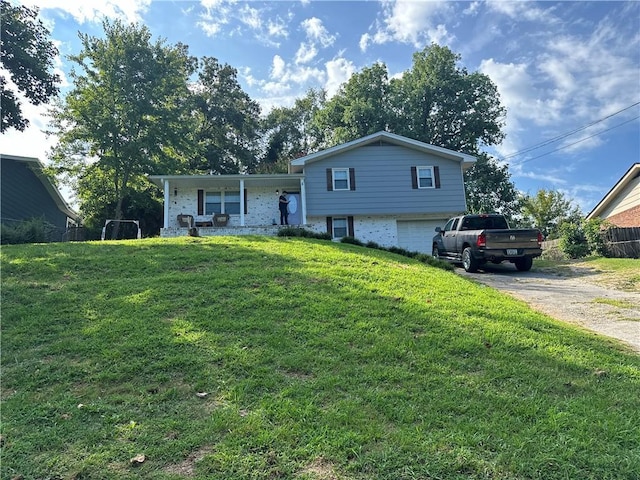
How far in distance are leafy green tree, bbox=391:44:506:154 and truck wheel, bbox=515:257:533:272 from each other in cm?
1831

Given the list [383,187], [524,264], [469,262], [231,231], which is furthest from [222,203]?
[524,264]

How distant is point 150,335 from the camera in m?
4.37

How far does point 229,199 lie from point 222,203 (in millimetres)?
387

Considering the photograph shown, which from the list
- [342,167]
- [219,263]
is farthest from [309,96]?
[219,263]

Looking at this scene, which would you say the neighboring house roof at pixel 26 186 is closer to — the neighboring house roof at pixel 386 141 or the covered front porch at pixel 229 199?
the covered front porch at pixel 229 199

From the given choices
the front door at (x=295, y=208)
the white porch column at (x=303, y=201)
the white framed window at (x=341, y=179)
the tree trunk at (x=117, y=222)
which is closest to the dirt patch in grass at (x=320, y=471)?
Result: the white porch column at (x=303, y=201)

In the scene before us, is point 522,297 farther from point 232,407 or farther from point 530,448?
point 232,407

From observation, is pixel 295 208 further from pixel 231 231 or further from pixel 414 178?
pixel 414 178

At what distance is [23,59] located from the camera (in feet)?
57.8

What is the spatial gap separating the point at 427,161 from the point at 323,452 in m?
18.7

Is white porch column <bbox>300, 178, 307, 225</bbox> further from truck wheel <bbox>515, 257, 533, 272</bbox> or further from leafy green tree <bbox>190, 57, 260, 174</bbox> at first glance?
leafy green tree <bbox>190, 57, 260, 174</bbox>

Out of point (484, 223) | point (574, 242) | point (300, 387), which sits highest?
point (484, 223)

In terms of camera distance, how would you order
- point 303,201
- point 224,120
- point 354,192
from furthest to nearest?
point 224,120, point 354,192, point 303,201

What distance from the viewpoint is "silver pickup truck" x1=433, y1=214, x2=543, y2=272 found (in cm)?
1207
